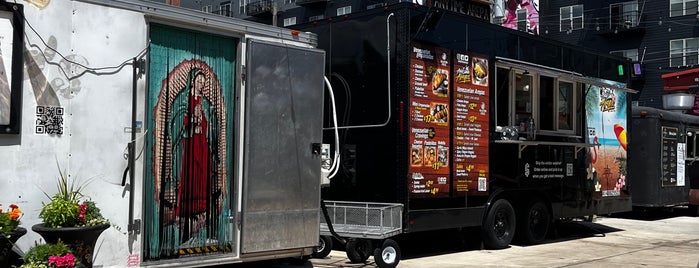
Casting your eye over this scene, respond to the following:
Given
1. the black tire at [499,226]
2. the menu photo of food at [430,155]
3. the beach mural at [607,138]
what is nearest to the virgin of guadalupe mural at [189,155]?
the menu photo of food at [430,155]

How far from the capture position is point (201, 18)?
6.54 meters

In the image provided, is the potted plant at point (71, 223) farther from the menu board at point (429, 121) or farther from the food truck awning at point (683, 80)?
the food truck awning at point (683, 80)

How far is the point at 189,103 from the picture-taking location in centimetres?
652

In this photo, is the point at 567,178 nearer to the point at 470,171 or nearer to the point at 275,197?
the point at 470,171

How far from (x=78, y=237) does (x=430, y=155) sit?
17.8ft

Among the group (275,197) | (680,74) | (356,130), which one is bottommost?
(275,197)

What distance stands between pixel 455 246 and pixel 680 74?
13622 millimetres

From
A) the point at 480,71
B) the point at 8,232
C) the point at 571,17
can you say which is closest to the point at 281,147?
the point at 8,232

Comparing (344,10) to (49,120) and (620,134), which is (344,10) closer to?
(620,134)

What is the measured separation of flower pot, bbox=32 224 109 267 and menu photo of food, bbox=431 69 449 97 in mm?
5442

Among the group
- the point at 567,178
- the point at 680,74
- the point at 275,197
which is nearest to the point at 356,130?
the point at 275,197

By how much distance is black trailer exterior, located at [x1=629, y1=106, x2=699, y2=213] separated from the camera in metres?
16.3

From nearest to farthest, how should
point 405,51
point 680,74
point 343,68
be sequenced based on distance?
point 405,51 < point 343,68 < point 680,74

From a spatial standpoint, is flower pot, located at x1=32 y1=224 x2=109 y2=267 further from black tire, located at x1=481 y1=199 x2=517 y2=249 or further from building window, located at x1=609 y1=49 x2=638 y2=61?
building window, located at x1=609 y1=49 x2=638 y2=61
